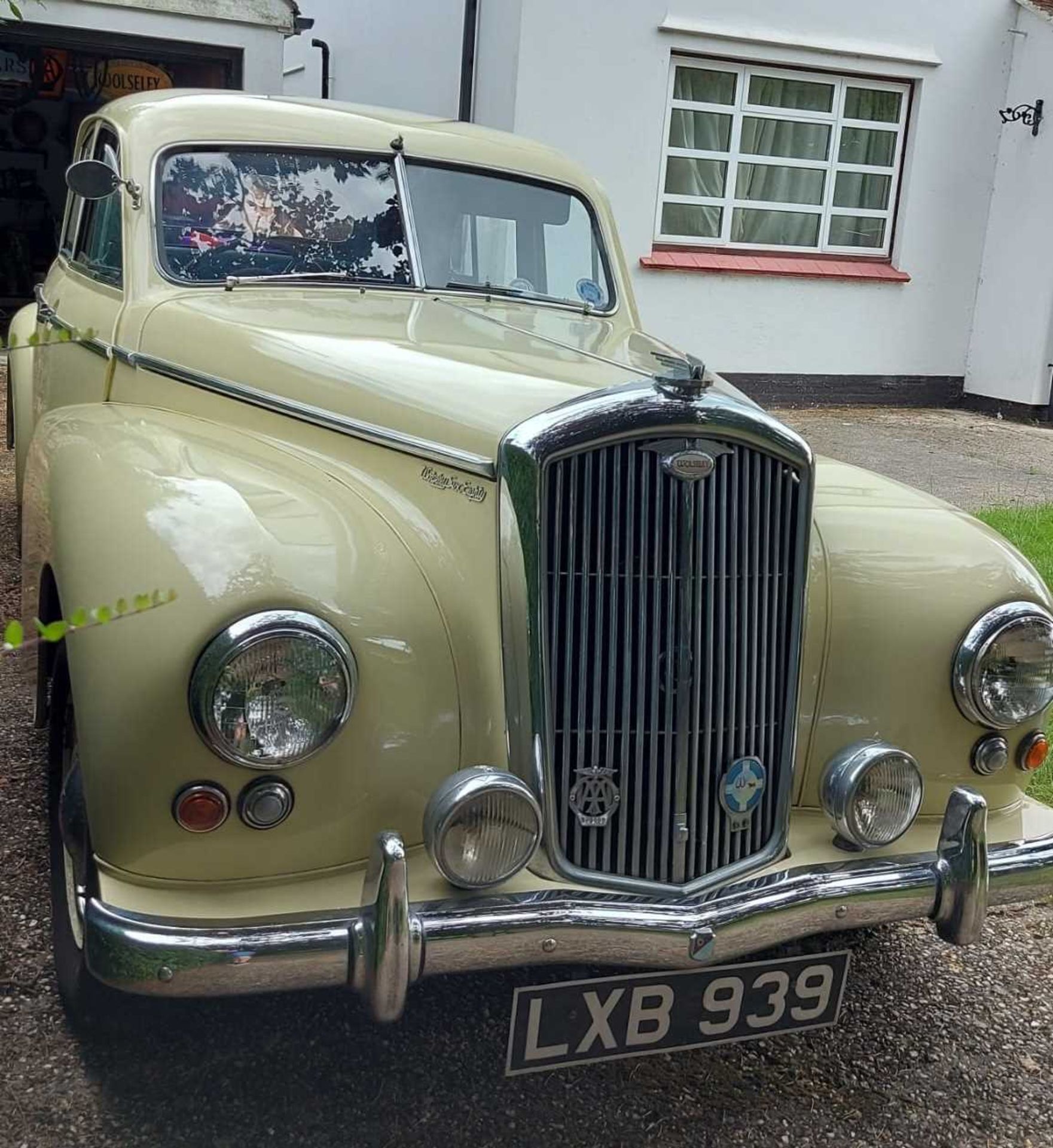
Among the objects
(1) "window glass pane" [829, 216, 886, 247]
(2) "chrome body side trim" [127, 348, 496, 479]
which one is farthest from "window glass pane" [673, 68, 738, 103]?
(2) "chrome body side trim" [127, 348, 496, 479]

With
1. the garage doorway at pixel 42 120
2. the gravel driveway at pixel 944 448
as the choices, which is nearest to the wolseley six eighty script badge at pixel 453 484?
the gravel driveway at pixel 944 448

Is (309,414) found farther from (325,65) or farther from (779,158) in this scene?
(325,65)

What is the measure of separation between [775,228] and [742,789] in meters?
9.01

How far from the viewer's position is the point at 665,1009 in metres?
2.14

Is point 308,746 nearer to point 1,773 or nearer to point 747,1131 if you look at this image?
point 747,1131

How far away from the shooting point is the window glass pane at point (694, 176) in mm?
9906

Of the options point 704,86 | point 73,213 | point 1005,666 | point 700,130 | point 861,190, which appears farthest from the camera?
point 861,190

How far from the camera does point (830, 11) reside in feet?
32.2

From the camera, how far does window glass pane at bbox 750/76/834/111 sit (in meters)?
10.0

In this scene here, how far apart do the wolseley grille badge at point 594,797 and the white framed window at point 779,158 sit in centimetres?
832

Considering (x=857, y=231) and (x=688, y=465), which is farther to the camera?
(x=857, y=231)

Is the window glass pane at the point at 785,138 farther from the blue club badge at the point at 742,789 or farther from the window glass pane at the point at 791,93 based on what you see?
the blue club badge at the point at 742,789

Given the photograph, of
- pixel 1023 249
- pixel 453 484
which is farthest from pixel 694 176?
pixel 453 484

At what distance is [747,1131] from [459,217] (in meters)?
2.56
